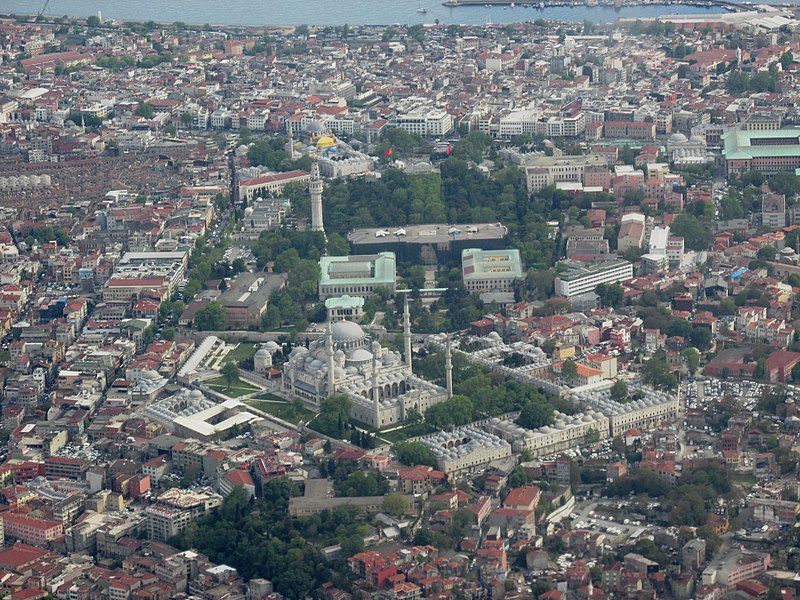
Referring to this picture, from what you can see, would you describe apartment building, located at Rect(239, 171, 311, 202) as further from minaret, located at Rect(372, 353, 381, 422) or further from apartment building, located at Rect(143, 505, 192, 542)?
apartment building, located at Rect(143, 505, 192, 542)

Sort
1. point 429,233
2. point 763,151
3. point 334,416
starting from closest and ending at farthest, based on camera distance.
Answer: point 334,416
point 429,233
point 763,151

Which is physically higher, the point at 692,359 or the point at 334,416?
the point at 692,359

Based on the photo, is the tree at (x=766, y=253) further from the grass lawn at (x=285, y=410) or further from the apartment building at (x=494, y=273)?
the grass lawn at (x=285, y=410)

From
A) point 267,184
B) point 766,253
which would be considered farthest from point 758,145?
point 267,184

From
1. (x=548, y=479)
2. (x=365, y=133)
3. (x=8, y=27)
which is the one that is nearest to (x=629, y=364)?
(x=548, y=479)

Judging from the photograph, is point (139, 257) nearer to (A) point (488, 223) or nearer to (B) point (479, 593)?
(A) point (488, 223)

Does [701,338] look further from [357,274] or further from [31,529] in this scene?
[31,529]

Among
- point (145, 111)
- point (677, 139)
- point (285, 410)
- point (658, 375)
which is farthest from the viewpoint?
point (145, 111)
